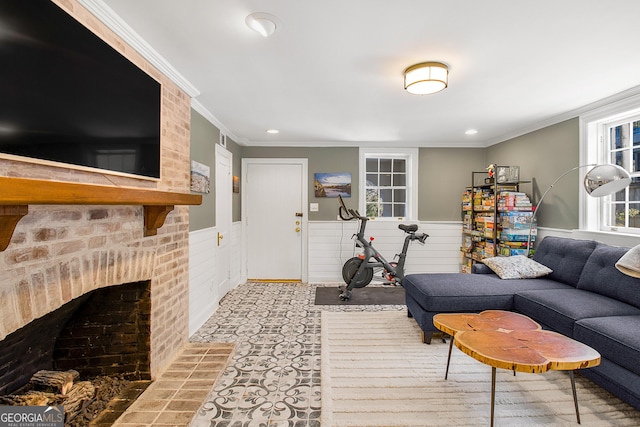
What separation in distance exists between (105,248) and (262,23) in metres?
1.55

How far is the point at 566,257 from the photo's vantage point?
3.02 m

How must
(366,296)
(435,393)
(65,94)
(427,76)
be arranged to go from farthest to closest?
1. (366,296)
2. (427,76)
3. (435,393)
4. (65,94)

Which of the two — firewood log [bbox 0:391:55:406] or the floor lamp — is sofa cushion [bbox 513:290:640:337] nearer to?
the floor lamp

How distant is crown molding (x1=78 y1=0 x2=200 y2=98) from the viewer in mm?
1583

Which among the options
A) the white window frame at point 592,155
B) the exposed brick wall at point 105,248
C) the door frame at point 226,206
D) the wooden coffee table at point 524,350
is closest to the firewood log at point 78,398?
the exposed brick wall at point 105,248

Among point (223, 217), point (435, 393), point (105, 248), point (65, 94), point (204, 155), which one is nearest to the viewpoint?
point (65, 94)

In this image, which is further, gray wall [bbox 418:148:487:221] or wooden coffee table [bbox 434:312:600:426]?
gray wall [bbox 418:148:487:221]

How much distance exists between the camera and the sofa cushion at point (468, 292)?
2697 millimetres

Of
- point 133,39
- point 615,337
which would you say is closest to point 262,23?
point 133,39

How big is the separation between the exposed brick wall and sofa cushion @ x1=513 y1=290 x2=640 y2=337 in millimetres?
2939

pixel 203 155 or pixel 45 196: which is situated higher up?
pixel 203 155

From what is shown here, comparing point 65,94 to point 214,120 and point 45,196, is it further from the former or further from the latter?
point 214,120

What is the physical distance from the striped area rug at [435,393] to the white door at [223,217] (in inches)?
72.8

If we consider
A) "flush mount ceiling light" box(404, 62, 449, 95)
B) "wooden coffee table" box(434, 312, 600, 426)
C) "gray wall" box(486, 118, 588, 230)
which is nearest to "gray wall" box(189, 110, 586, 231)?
"gray wall" box(486, 118, 588, 230)
